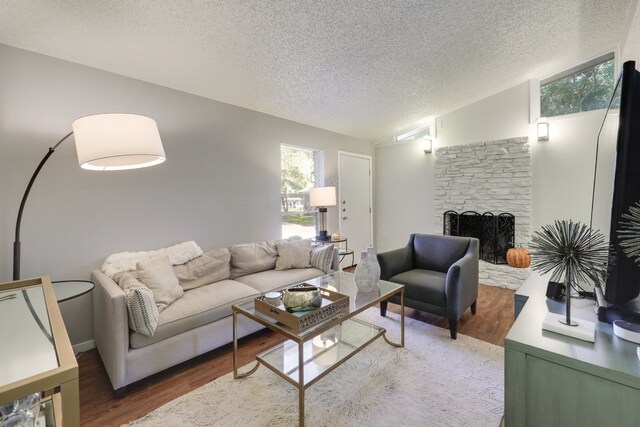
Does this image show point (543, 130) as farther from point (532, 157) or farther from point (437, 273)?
point (437, 273)

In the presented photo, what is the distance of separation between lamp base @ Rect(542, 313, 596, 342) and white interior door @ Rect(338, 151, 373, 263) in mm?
3384

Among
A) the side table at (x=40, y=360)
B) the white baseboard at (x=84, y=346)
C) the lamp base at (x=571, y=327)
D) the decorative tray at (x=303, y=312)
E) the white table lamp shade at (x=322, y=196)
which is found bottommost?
the white baseboard at (x=84, y=346)

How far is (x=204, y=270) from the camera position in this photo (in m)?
2.60

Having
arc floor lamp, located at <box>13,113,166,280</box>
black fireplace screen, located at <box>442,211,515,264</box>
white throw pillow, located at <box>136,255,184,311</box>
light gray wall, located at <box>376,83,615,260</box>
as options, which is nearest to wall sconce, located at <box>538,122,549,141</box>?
light gray wall, located at <box>376,83,615,260</box>

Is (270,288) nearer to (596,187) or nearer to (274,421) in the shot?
(274,421)

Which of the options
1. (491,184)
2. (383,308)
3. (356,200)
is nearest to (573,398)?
Answer: (383,308)

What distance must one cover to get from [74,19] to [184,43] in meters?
0.65

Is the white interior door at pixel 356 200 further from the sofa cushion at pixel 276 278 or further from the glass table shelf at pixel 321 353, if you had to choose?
the glass table shelf at pixel 321 353

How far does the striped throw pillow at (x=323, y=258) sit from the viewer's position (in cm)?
313

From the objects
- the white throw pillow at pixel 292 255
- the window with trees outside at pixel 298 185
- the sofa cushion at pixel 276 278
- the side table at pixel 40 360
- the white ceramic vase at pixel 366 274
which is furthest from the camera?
the window with trees outside at pixel 298 185

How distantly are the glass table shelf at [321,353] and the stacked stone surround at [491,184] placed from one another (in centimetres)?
266

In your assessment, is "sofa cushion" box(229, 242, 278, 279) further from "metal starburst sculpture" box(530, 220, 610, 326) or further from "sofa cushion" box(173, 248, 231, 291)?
"metal starburst sculpture" box(530, 220, 610, 326)

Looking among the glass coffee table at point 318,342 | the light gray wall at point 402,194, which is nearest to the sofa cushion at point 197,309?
the glass coffee table at point 318,342

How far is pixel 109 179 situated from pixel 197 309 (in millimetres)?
1371
